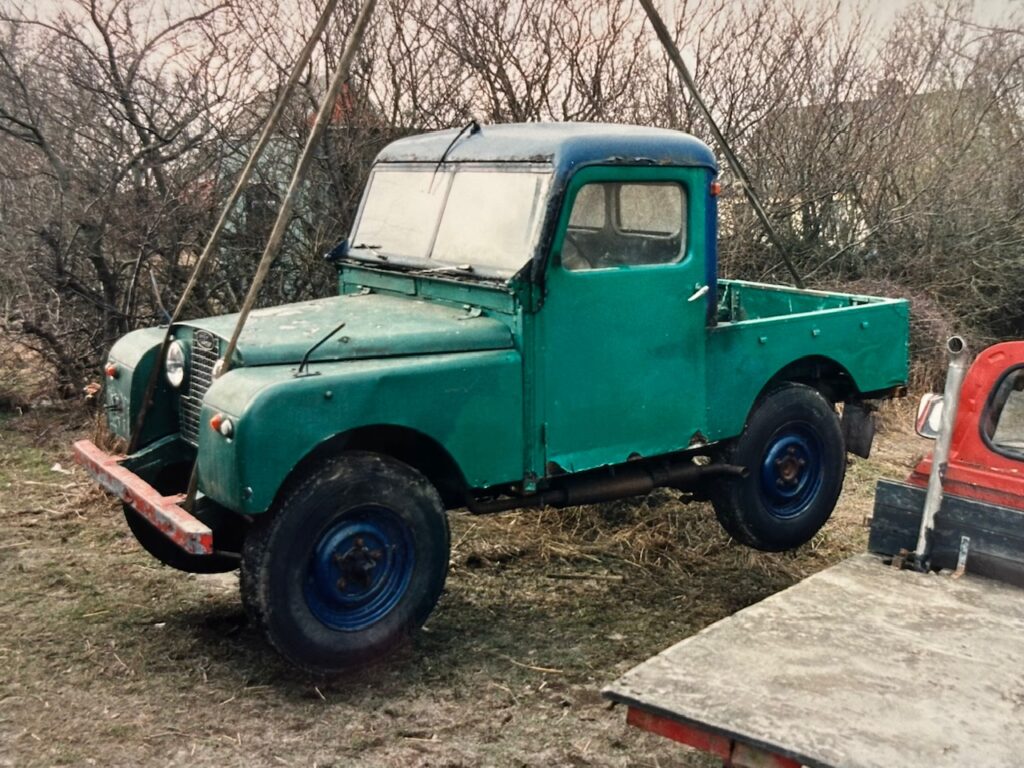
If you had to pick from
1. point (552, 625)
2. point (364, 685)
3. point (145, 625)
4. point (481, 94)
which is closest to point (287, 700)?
point (364, 685)

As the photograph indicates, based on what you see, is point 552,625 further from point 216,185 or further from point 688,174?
point 216,185

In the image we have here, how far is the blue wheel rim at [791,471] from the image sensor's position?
5215 millimetres

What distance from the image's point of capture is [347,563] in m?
3.86

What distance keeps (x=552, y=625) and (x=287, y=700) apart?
1.21 metres

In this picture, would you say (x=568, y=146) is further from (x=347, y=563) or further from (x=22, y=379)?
(x=22, y=379)

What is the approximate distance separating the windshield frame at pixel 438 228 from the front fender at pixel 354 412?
0.37m

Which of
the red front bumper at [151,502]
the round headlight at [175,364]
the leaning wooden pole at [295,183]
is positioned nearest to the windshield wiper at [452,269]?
the leaning wooden pole at [295,183]

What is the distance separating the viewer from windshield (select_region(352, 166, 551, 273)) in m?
4.26

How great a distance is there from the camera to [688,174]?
4.65 metres

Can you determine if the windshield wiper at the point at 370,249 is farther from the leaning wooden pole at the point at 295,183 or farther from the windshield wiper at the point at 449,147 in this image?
the leaning wooden pole at the point at 295,183

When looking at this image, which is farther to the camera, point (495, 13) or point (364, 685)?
point (495, 13)

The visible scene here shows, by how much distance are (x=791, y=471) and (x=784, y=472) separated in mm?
53

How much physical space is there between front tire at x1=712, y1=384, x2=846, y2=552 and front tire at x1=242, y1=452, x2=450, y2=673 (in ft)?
5.54

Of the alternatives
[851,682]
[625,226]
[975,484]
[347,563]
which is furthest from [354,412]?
[975,484]
